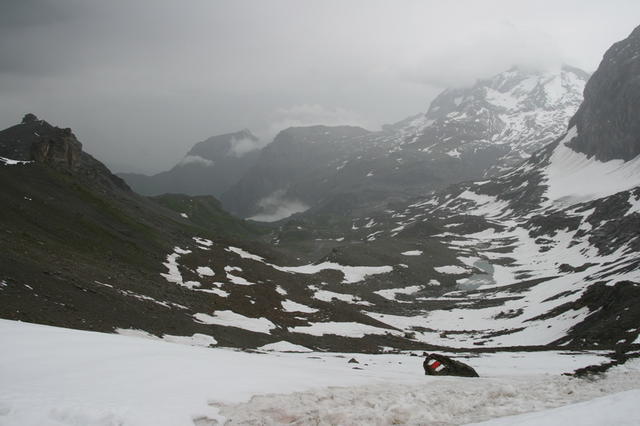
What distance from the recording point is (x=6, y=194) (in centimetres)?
6594

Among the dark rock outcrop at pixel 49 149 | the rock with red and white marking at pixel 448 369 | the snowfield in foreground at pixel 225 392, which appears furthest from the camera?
the dark rock outcrop at pixel 49 149

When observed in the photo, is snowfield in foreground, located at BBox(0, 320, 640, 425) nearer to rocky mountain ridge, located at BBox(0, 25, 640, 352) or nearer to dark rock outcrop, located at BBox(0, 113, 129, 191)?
rocky mountain ridge, located at BBox(0, 25, 640, 352)

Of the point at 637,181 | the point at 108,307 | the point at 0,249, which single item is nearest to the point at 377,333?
the point at 108,307

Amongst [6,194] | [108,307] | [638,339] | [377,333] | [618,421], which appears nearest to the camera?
[618,421]

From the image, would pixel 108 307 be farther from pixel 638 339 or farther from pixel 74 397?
pixel 638 339

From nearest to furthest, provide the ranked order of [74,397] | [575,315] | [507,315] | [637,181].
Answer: [74,397]
[575,315]
[507,315]
[637,181]

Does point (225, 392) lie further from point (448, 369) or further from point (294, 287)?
point (294, 287)

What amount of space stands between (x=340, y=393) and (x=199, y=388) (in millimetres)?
5273

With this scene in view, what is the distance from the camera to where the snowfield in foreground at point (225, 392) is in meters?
11.3

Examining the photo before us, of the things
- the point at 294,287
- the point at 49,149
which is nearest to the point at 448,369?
the point at 294,287

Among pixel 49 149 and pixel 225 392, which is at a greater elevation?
pixel 49 149

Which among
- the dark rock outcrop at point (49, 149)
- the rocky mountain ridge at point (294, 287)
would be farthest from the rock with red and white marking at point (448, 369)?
the dark rock outcrop at point (49, 149)

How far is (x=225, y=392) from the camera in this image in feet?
46.5

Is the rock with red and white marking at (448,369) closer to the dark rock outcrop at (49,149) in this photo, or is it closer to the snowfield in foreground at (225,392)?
the snowfield in foreground at (225,392)
